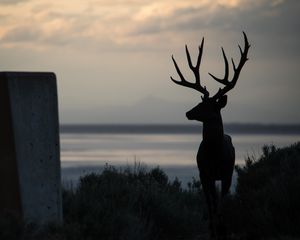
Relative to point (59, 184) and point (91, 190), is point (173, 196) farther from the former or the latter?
point (59, 184)

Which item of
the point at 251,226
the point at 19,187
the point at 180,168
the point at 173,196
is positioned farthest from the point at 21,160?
the point at 180,168

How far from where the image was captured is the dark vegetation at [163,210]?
39.2 ft

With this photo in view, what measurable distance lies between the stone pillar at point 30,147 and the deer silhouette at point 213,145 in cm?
229

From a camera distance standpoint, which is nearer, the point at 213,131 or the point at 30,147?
the point at 30,147

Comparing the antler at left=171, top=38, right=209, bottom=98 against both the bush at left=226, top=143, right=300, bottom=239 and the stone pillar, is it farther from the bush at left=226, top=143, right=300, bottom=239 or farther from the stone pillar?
the stone pillar

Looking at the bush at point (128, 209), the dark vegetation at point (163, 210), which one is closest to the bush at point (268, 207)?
the dark vegetation at point (163, 210)

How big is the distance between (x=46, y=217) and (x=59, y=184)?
1.73 ft

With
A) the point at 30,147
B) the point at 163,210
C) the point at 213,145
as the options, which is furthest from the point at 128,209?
the point at 30,147

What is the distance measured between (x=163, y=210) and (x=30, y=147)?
3252 millimetres

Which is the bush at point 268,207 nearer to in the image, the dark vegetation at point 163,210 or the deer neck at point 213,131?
the dark vegetation at point 163,210

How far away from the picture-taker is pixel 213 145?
12.8 m

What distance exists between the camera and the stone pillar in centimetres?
1099

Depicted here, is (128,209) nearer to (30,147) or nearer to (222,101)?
(222,101)

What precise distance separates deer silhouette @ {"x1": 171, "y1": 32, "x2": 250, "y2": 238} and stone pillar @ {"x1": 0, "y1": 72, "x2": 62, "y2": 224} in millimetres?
2293
